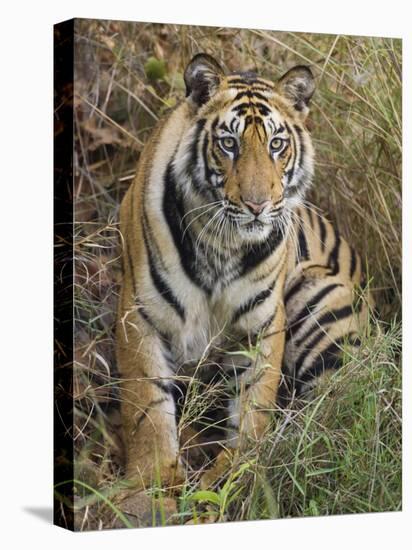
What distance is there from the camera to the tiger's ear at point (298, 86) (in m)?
6.01

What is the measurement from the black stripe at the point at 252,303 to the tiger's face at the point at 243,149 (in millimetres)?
274

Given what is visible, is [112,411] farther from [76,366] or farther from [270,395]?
[270,395]

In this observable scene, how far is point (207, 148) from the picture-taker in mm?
5820

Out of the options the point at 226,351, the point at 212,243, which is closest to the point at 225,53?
the point at 212,243

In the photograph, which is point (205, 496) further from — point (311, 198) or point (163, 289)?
point (311, 198)

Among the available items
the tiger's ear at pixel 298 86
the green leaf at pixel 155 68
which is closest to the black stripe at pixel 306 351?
the tiger's ear at pixel 298 86

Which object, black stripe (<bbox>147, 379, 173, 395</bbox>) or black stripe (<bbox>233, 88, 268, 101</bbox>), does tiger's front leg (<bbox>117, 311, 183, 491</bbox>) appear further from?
black stripe (<bbox>233, 88, 268, 101</bbox>)

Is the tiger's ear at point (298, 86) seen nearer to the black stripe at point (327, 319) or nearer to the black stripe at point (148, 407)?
the black stripe at point (327, 319)

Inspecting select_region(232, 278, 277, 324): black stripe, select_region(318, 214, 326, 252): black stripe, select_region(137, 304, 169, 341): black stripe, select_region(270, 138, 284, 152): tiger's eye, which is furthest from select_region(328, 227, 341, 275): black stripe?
select_region(137, 304, 169, 341): black stripe

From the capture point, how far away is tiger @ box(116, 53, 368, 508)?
5.74 m

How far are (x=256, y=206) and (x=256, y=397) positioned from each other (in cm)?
88

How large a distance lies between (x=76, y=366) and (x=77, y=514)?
2.03 ft

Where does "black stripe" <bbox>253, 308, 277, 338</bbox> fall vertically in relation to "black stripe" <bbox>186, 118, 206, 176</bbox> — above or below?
below

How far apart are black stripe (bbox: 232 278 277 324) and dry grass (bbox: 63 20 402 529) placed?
522 mm
